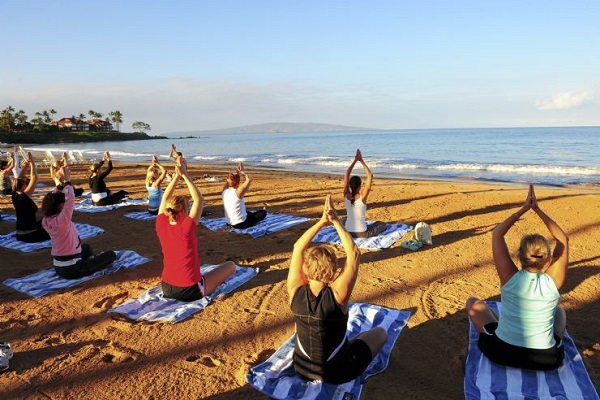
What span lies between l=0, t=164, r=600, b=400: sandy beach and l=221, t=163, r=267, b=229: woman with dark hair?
45 centimetres

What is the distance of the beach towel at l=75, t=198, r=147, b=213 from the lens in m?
10.2

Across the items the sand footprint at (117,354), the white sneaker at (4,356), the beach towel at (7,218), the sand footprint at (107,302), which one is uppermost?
the white sneaker at (4,356)

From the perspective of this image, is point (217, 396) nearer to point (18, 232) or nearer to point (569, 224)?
point (18, 232)

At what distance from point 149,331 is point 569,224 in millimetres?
7826

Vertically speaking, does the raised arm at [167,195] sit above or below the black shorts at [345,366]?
above

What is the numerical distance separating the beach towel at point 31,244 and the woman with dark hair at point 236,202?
99.7 inches

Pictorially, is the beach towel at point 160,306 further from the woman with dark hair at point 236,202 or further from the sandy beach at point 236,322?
the woman with dark hair at point 236,202

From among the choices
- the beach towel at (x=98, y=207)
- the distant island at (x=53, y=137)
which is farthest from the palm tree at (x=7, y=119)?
the beach towel at (x=98, y=207)

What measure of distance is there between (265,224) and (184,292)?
3705 millimetres

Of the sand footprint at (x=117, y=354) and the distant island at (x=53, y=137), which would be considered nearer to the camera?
the sand footprint at (x=117, y=354)

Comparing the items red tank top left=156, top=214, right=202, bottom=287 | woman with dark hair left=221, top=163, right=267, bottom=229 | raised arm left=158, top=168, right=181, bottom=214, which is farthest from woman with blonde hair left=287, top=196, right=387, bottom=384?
woman with dark hair left=221, top=163, right=267, bottom=229

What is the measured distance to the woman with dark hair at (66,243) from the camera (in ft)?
16.6

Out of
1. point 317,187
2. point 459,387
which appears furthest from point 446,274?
point 317,187

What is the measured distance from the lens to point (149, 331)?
408 centimetres
